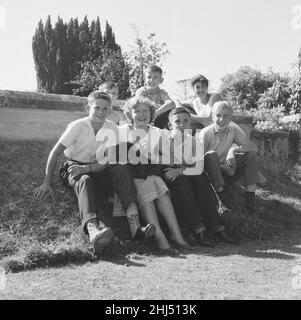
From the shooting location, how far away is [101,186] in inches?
166

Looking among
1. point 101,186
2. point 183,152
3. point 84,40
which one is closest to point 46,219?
point 101,186

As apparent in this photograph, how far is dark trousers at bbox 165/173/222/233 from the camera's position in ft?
14.0

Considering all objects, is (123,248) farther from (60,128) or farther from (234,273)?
(60,128)

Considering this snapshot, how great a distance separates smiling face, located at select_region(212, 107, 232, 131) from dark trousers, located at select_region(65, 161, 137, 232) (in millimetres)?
1308

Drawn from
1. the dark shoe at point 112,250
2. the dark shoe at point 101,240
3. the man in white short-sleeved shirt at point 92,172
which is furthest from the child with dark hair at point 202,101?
the dark shoe at point 101,240

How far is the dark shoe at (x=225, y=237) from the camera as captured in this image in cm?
424

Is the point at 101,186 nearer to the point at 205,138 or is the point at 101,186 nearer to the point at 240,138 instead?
the point at 205,138

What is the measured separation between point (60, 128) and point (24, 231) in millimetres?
2189

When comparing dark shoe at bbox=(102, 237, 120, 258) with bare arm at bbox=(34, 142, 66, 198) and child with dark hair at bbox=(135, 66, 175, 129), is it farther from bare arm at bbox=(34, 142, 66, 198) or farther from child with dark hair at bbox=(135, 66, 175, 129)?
child with dark hair at bbox=(135, 66, 175, 129)

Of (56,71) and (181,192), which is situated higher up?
(56,71)

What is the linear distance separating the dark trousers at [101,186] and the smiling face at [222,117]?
4.29ft

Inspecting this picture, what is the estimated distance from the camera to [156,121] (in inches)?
215

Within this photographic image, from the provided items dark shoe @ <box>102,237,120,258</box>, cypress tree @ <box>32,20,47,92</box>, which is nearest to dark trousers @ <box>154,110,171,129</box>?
dark shoe @ <box>102,237,120,258</box>
